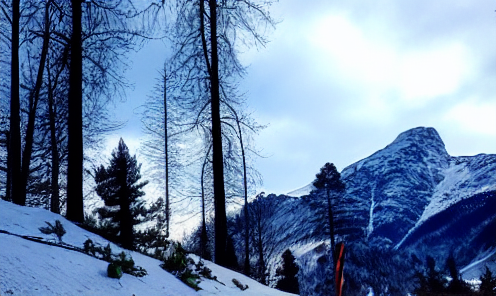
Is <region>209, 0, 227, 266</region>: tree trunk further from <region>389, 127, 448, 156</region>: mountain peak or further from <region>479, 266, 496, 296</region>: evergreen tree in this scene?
<region>389, 127, 448, 156</region>: mountain peak

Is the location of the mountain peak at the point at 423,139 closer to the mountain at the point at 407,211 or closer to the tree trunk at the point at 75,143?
the mountain at the point at 407,211

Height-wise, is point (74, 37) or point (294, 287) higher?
point (74, 37)

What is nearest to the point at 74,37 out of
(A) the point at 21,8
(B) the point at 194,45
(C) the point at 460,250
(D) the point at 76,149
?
(D) the point at 76,149

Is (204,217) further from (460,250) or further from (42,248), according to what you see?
(460,250)

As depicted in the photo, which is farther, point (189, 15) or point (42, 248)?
point (189, 15)

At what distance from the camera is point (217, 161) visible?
10.9 meters

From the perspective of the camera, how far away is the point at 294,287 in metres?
27.7

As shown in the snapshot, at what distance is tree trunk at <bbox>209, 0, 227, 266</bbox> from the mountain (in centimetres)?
2780

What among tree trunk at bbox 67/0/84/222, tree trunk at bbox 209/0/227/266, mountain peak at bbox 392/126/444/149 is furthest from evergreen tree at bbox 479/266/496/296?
mountain peak at bbox 392/126/444/149

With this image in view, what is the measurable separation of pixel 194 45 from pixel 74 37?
14.6 ft

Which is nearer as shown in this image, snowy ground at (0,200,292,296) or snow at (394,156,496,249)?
snowy ground at (0,200,292,296)

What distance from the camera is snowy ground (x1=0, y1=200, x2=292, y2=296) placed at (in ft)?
9.66

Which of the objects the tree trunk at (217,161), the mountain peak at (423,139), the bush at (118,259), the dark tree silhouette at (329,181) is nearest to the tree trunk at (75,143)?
the bush at (118,259)

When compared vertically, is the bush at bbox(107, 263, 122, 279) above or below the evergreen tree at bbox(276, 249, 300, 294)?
above
